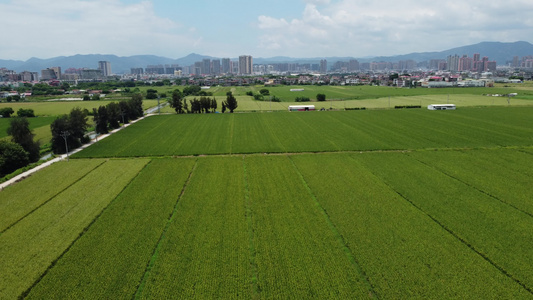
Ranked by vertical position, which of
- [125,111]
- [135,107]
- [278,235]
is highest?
[135,107]

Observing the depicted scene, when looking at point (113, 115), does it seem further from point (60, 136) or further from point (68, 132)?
point (60, 136)

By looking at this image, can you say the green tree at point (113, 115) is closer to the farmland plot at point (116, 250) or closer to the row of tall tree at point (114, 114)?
the row of tall tree at point (114, 114)

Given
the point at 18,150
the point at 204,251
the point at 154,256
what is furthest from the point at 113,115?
the point at 204,251

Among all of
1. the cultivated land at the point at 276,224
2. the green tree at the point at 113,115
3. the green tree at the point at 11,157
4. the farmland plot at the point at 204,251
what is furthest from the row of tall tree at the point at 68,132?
the farmland plot at the point at 204,251

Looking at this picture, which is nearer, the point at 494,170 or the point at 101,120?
the point at 494,170

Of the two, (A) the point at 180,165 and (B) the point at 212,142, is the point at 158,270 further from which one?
(B) the point at 212,142

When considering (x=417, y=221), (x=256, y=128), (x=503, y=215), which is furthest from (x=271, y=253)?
(x=256, y=128)
